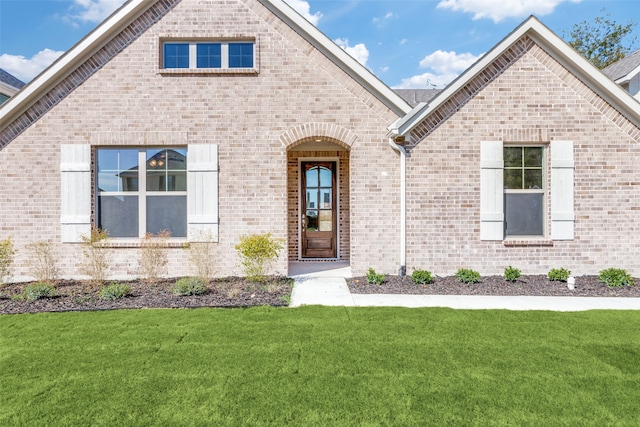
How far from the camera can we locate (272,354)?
12.3 feet

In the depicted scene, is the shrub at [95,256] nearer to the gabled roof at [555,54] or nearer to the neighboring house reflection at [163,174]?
the neighboring house reflection at [163,174]

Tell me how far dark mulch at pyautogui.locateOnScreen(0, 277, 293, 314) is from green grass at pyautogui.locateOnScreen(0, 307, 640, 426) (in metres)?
0.49

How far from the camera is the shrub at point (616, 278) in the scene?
6.63 metres

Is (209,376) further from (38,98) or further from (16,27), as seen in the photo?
(16,27)

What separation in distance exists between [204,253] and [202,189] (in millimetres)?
1337

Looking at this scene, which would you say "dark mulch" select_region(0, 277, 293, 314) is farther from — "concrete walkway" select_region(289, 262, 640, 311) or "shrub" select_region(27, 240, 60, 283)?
"concrete walkway" select_region(289, 262, 640, 311)

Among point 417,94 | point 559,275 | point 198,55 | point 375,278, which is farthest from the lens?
point 417,94

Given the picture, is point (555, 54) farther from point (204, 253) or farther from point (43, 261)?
point (43, 261)

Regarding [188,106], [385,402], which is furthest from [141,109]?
[385,402]

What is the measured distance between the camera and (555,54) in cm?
744

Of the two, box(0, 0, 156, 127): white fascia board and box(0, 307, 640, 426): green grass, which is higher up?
box(0, 0, 156, 127): white fascia board

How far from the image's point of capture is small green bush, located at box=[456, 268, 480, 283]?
6.87m

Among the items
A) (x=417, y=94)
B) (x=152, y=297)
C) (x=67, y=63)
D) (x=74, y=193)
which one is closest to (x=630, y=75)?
(x=417, y=94)

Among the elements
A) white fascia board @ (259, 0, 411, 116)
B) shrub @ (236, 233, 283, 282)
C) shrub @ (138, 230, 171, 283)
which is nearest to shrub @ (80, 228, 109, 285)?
shrub @ (138, 230, 171, 283)
